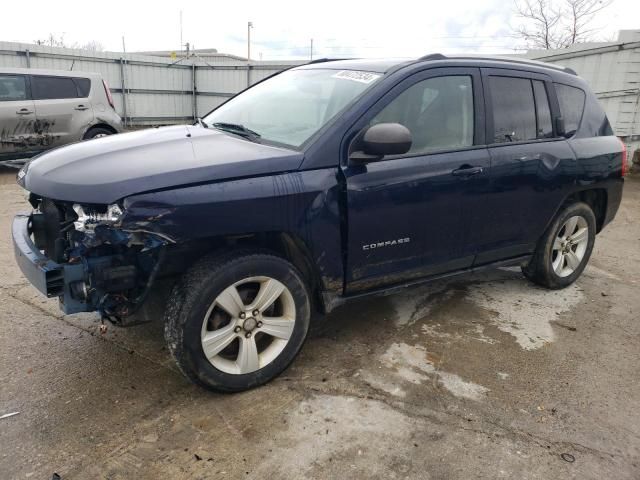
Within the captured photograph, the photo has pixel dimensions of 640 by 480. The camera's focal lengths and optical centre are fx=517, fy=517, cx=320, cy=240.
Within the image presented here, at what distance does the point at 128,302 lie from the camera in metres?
2.71

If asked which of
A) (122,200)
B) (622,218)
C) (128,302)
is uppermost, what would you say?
(122,200)

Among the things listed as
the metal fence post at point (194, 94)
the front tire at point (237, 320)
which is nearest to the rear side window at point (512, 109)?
the front tire at point (237, 320)

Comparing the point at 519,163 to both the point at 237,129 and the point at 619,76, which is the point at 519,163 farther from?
the point at 619,76

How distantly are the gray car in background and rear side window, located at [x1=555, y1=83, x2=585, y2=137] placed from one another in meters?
8.49

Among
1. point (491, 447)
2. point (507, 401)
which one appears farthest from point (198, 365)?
point (507, 401)

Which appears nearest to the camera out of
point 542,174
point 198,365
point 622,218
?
point 198,365

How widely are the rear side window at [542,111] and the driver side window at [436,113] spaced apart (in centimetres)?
77

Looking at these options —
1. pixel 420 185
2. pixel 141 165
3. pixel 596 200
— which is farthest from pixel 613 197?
pixel 141 165

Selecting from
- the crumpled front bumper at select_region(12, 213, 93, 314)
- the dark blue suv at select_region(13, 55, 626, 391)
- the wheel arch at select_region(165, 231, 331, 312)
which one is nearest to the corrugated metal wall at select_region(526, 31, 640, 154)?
the dark blue suv at select_region(13, 55, 626, 391)

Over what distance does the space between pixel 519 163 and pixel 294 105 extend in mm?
1644

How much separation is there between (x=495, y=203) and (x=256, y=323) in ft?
6.20

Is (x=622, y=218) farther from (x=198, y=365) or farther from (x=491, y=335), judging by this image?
(x=198, y=365)

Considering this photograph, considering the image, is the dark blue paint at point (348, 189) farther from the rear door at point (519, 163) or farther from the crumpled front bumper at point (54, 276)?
the crumpled front bumper at point (54, 276)

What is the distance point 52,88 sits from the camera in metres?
9.48
